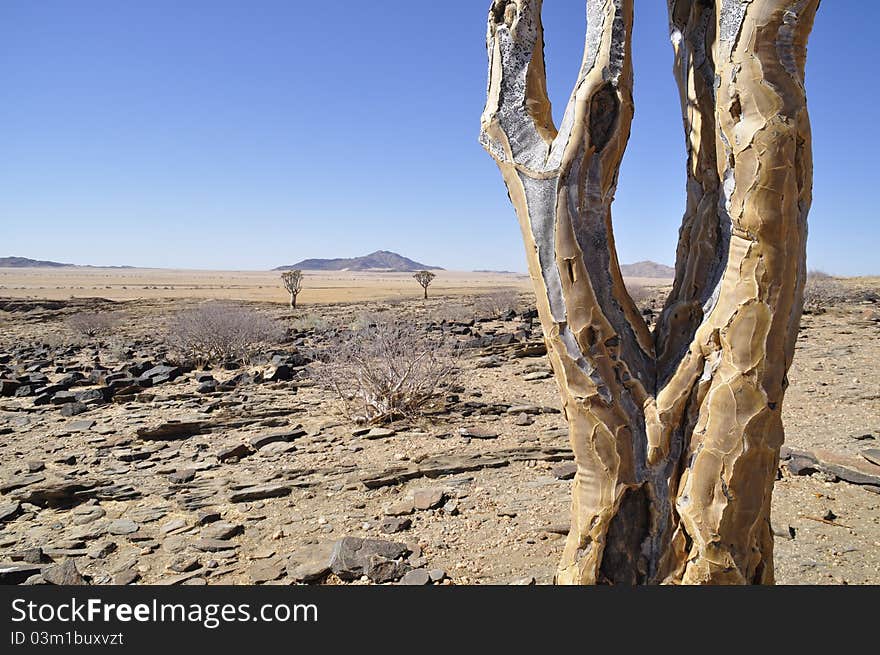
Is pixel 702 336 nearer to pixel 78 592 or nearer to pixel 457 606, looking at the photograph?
pixel 457 606

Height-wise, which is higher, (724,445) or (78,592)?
(724,445)

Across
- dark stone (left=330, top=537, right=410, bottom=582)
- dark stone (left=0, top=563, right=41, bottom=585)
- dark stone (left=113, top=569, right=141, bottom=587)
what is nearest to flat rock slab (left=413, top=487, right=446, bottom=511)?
dark stone (left=330, top=537, right=410, bottom=582)

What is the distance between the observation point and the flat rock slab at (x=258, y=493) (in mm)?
6227

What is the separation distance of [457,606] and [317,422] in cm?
612

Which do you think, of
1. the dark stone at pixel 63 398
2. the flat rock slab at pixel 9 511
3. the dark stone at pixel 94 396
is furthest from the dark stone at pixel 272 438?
the dark stone at pixel 63 398

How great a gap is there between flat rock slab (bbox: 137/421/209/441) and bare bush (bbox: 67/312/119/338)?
16.3 metres

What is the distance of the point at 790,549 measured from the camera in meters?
4.63

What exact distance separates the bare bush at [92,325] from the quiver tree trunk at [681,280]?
23404 mm

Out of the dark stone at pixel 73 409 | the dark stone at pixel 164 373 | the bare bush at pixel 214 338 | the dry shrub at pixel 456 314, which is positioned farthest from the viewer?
the dry shrub at pixel 456 314

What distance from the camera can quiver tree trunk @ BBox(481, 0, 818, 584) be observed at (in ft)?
9.42

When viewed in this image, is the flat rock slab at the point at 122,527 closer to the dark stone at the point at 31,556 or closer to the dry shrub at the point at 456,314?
the dark stone at the point at 31,556

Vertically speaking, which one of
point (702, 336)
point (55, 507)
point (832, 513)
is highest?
point (702, 336)

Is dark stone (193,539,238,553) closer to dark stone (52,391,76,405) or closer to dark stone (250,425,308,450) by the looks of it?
dark stone (250,425,308,450)

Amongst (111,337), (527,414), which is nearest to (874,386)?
(527,414)
